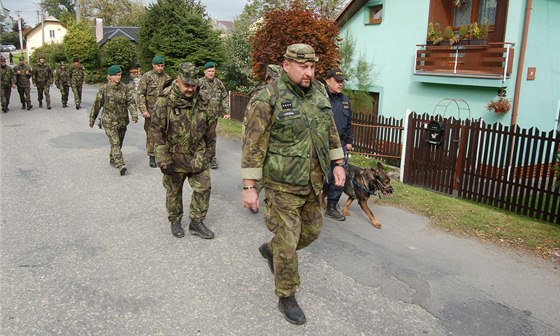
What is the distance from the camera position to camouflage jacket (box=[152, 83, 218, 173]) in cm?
530

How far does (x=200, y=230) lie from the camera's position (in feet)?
18.6

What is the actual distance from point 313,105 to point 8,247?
12.8 feet

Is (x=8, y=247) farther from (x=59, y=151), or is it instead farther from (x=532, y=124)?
(x=532, y=124)

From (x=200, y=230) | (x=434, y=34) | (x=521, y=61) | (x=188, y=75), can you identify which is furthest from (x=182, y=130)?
(x=434, y=34)

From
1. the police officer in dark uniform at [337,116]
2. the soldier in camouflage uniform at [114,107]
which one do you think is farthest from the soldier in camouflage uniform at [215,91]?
the police officer in dark uniform at [337,116]

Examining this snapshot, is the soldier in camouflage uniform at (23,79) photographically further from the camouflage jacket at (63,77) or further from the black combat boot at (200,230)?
the black combat boot at (200,230)

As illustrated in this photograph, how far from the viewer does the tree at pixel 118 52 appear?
1331 inches

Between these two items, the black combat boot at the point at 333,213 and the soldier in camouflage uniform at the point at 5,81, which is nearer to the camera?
the black combat boot at the point at 333,213

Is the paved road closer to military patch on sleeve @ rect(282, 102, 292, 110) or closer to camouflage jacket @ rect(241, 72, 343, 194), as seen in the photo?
camouflage jacket @ rect(241, 72, 343, 194)

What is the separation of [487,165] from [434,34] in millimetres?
5993

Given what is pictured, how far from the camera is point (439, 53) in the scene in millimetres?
12672

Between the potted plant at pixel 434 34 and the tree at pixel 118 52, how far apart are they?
2624 cm

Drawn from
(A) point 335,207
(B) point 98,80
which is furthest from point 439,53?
(B) point 98,80

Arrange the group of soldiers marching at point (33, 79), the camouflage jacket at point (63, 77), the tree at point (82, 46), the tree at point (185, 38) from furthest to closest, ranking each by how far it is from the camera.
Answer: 1. the tree at point (82, 46)
2. the tree at point (185, 38)
3. the camouflage jacket at point (63, 77)
4. the group of soldiers marching at point (33, 79)
